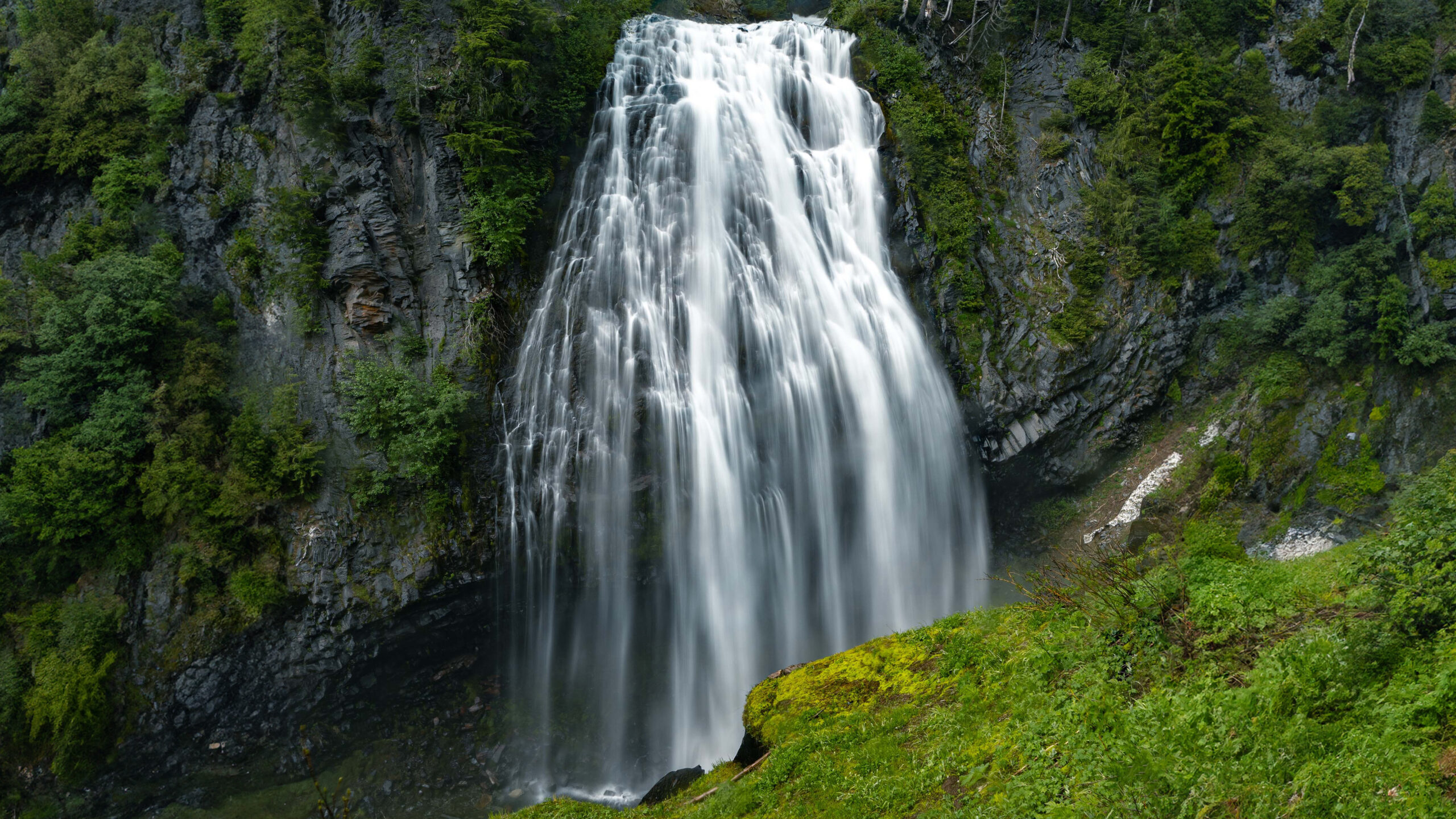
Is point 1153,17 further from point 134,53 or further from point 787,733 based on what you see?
point 134,53

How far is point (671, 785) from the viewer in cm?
944

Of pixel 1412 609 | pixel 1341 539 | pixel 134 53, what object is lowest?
pixel 1341 539

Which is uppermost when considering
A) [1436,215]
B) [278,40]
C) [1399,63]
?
[278,40]

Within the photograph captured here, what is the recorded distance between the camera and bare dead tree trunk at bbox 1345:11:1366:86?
60.1 ft

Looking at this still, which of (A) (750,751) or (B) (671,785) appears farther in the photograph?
(B) (671,785)

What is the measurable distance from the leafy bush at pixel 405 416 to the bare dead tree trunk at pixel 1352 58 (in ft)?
79.6

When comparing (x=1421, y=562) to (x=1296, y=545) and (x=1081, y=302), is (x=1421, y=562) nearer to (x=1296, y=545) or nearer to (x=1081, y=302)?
(x=1296, y=545)

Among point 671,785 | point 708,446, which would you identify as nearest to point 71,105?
point 708,446

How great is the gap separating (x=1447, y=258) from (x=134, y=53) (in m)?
32.9

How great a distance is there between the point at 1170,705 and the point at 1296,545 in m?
14.6

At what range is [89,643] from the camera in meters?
12.9

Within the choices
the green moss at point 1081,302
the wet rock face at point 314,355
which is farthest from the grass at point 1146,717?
the green moss at point 1081,302

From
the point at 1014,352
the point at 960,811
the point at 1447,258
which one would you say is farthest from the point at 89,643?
the point at 1447,258

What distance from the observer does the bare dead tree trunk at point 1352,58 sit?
18.3 metres
